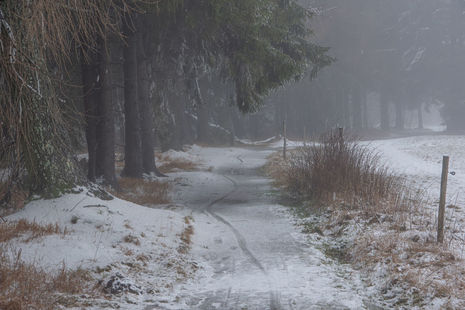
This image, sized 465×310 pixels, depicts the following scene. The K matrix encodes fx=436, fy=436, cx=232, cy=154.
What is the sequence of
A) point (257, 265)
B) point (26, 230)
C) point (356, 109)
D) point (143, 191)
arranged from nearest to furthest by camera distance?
1. point (26, 230)
2. point (257, 265)
3. point (143, 191)
4. point (356, 109)

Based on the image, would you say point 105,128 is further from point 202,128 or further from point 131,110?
point 202,128

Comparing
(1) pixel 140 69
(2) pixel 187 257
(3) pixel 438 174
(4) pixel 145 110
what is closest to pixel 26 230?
(2) pixel 187 257

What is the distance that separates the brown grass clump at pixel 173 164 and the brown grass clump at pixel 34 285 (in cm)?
1224

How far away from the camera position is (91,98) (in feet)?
35.3

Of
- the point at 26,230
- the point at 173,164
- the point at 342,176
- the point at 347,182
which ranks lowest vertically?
the point at 173,164

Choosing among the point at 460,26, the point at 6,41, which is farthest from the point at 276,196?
the point at 460,26

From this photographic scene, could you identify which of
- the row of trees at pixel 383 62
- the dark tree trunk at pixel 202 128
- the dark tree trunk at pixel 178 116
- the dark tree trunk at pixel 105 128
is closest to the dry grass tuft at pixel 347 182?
the dark tree trunk at pixel 105 128

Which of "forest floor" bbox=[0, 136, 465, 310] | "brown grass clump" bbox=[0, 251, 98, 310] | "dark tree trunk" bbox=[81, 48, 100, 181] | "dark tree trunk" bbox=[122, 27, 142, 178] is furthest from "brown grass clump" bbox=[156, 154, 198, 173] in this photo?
Answer: "brown grass clump" bbox=[0, 251, 98, 310]

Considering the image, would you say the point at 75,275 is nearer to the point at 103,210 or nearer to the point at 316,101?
the point at 103,210

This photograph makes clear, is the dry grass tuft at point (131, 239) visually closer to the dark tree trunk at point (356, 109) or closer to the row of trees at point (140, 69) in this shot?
the row of trees at point (140, 69)

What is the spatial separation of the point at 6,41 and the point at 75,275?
270cm

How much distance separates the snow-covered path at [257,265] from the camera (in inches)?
201

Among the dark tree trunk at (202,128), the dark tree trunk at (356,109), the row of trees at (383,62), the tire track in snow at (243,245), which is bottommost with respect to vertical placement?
the tire track in snow at (243,245)

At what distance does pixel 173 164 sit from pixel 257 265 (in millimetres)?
13162
